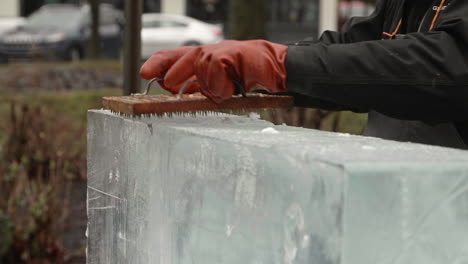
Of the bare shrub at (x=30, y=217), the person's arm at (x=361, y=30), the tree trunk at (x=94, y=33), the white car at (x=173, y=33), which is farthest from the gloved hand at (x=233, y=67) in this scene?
the white car at (x=173, y=33)

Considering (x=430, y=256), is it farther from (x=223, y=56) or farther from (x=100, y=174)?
(x=100, y=174)

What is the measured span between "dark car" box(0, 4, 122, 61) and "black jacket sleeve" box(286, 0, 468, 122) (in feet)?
40.6

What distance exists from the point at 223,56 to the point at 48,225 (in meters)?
3.13

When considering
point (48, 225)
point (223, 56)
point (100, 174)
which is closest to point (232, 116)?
point (223, 56)

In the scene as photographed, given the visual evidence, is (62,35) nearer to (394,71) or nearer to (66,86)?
(66,86)

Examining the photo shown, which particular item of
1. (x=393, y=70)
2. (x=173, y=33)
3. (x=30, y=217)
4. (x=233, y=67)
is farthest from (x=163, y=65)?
(x=173, y=33)

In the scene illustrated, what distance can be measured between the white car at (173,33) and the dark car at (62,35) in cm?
74

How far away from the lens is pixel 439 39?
1509 mm

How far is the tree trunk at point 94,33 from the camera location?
15.8 metres

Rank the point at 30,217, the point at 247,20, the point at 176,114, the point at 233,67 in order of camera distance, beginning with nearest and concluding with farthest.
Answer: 1. the point at 233,67
2. the point at 176,114
3. the point at 30,217
4. the point at 247,20

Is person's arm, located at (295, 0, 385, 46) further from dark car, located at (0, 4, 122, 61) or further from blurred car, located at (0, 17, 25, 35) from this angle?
blurred car, located at (0, 17, 25, 35)

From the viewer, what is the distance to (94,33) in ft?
52.9

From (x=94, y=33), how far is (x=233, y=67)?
15.1 m

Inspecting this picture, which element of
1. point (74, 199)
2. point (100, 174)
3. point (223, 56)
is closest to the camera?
point (223, 56)
